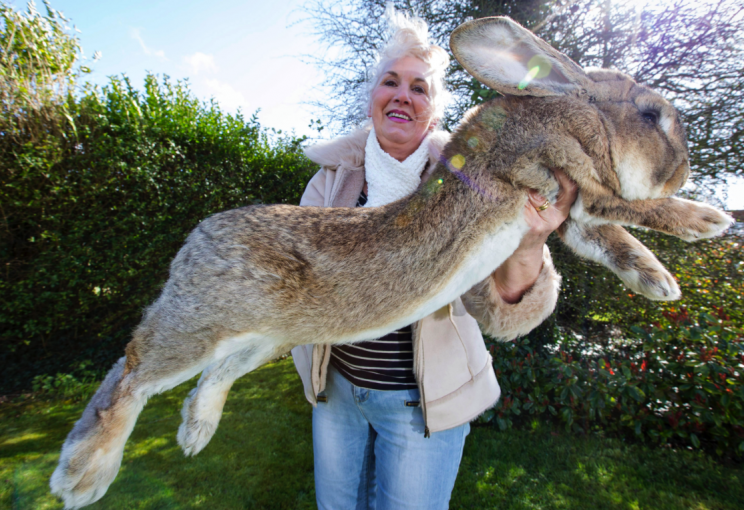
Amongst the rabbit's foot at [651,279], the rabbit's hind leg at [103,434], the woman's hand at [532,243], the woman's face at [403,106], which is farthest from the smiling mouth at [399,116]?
the rabbit's hind leg at [103,434]

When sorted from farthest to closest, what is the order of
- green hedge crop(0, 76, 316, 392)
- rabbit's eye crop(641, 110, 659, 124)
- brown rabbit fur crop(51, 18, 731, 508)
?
1. green hedge crop(0, 76, 316, 392)
2. rabbit's eye crop(641, 110, 659, 124)
3. brown rabbit fur crop(51, 18, 731, 508)

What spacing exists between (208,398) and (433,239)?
4.06 feet

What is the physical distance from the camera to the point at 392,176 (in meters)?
2.02

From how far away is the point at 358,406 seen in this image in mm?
1796

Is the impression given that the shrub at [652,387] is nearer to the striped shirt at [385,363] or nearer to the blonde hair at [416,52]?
the striped shirt at [385,363]

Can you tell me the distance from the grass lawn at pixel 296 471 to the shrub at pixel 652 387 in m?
0.21

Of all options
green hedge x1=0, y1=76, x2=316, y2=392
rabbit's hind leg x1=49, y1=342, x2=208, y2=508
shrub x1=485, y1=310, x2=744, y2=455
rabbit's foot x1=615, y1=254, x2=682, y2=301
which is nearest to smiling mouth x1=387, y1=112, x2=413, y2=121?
rabbit's foot x1=615, y1=254, x2=682, y2=301

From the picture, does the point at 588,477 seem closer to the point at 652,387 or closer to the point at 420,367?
the point at 652,387

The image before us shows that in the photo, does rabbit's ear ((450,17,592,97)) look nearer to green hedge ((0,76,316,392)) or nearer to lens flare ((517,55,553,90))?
lens flare ((517,55,553,90))

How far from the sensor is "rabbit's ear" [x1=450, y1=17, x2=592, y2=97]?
1.44 meters

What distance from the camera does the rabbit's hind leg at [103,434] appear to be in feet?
4.82

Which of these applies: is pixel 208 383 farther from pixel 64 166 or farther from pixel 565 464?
pixel 64 166

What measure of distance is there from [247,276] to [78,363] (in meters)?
5.02

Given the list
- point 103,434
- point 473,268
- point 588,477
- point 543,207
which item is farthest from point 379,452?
point 588,477
